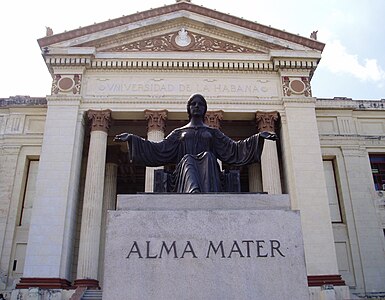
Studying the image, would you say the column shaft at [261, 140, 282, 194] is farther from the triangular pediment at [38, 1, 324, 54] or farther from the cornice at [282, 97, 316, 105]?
the triangular pediment at [38, 1, 324, 54]

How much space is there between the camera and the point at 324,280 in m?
20.0

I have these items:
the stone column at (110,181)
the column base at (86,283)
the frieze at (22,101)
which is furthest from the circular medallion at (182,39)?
the column base at (86,283)

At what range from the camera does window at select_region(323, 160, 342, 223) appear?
25441 mm

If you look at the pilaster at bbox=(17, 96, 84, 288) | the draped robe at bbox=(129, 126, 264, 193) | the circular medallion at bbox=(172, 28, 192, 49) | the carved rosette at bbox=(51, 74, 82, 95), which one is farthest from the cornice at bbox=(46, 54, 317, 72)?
the draped robe at bbox=(129, 126, 264, 193)

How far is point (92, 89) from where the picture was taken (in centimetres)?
2405

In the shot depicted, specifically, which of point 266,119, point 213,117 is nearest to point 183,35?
point 213,117

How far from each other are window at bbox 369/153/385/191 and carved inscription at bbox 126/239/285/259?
21775mm

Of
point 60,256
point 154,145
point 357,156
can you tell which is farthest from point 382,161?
point 154,145

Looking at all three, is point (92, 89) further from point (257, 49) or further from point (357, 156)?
point (357, 156)

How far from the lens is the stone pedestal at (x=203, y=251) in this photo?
21.6 ft

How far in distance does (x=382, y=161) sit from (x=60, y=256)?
61.4 feet

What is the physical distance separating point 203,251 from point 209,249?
9cm

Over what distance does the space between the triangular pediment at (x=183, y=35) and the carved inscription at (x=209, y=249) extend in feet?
63.5

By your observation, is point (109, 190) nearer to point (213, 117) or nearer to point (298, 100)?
point (213, 117)
